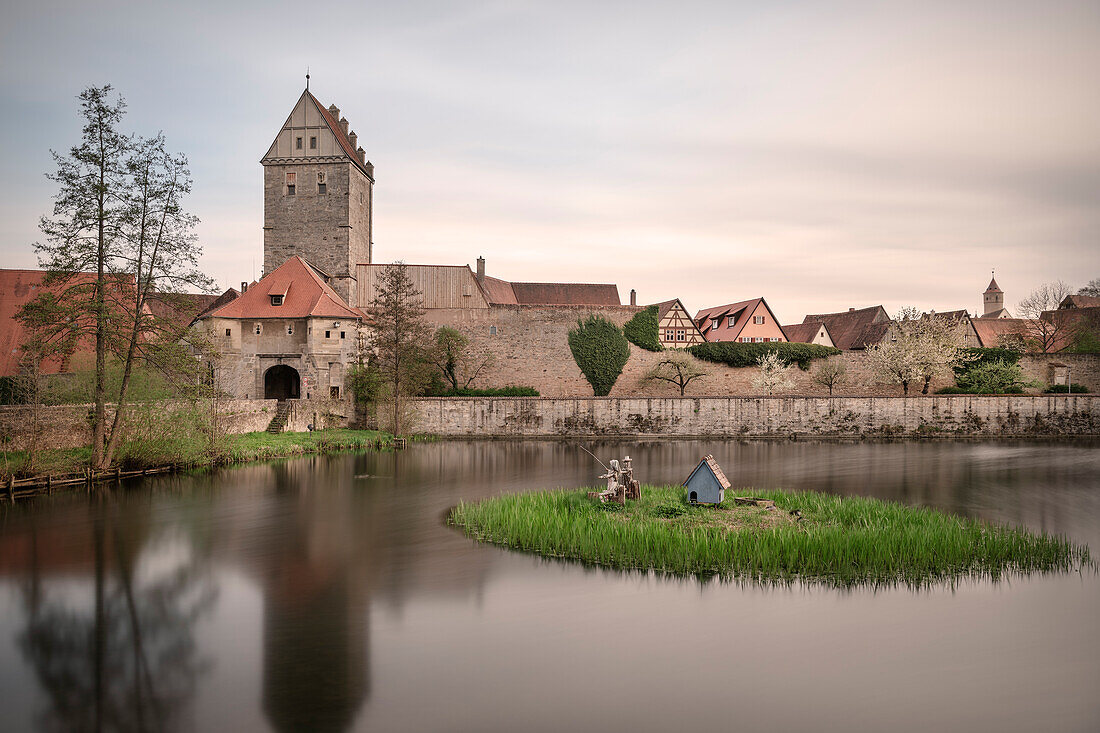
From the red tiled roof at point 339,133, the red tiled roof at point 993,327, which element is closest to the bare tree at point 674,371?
the red tiled roof at point 339,133

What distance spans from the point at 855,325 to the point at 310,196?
36.3 m

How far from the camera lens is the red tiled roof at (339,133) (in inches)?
1441

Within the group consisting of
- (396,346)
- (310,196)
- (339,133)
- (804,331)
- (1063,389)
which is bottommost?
(1063,389)

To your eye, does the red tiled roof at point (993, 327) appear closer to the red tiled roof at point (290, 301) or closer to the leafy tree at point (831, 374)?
the leafy tree at point (831, 374)

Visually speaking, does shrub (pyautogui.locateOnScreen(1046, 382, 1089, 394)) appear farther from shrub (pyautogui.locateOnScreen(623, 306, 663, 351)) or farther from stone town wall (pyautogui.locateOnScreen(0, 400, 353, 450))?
stone town wall (pyautogui.locateOnScreen(0, 400, 353, 450))

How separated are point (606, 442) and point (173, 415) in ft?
54.9

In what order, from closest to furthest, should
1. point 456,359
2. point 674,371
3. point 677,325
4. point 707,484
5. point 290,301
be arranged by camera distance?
point 707,484 → point 290,301 → point 456,359 → point 674,371 → point 677,325

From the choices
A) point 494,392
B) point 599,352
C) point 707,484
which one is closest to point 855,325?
point 599,352

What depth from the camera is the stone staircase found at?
24297mm

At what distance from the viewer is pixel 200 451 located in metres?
18.1

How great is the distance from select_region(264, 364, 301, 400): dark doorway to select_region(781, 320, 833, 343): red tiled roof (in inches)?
1303

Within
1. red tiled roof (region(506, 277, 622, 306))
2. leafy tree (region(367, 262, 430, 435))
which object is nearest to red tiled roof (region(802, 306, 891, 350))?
red tiled roof (region(506, 277, 622, 306))

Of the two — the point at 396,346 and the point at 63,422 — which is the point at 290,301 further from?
the point at 63,422

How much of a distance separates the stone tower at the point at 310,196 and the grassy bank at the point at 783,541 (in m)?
28.4
